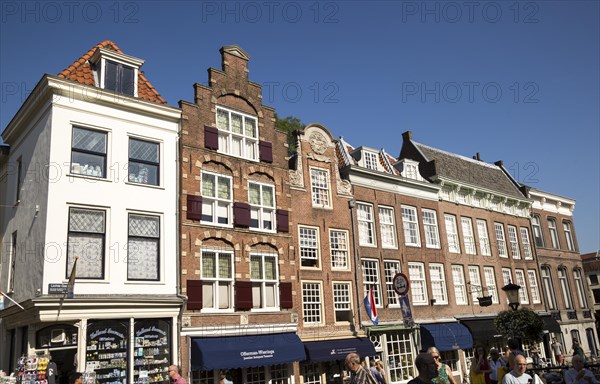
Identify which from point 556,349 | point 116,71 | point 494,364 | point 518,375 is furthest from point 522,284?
point 518,375

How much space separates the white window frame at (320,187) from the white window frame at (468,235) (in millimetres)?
11556

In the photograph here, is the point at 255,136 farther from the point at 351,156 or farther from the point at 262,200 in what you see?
the point at 351,156

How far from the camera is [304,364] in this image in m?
22.1

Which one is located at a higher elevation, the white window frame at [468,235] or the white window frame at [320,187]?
the white window frame at [320,187]

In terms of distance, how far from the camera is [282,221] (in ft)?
75.3

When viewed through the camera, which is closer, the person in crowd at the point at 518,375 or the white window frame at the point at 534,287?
the person in crowd at the point at 518,375

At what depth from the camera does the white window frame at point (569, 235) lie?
42719 mm

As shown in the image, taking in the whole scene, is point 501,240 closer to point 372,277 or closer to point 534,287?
point 534,287

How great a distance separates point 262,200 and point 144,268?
6.25 m

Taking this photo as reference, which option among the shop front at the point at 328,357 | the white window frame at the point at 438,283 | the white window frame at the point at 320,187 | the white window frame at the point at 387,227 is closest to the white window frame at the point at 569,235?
the white window frame at the point at 438,283

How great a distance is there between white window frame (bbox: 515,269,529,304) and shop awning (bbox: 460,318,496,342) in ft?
18.9

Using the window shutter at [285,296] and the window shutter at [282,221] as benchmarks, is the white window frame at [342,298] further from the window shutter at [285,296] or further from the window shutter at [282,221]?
the window shutter at [282,221]

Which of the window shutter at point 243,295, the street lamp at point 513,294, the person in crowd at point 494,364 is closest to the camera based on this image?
the person in crowd at point 494,364

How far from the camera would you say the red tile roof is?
1903cm
